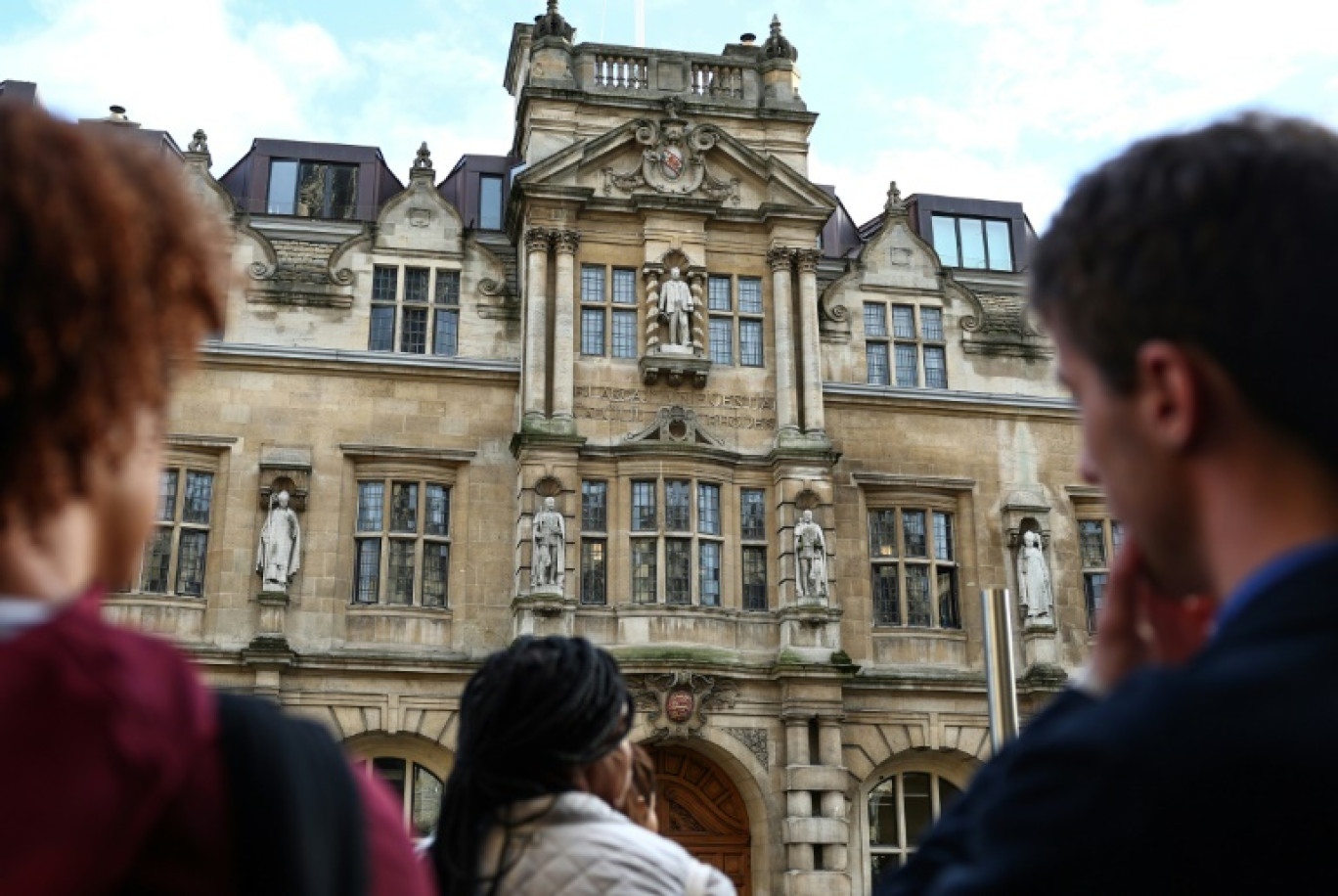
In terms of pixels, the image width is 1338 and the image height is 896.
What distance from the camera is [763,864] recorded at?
17.6 meters

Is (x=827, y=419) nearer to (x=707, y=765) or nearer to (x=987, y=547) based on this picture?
(x=987, y=547)

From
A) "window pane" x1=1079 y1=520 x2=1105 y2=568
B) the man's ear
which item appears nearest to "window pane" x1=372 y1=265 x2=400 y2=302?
"window pane" x1=1079 y1=520 x2=1105 y2=568

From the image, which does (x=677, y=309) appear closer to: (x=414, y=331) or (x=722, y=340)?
(x=722, y=340)

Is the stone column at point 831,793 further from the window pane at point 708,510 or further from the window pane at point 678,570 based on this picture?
the window pane at point 708,510

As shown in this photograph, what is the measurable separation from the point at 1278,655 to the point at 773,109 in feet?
69.9

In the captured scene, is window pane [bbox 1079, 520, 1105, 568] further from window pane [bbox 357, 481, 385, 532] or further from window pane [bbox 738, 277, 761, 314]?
window pane [bbox 357, 481, 385, 532]

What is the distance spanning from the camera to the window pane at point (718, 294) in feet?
67.2

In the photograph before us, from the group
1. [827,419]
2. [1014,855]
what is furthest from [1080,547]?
[1014,855]

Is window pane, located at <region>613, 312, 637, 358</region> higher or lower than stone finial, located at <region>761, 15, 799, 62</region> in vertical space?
lower

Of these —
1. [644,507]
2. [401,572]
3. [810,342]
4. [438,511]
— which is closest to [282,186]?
[438,511]

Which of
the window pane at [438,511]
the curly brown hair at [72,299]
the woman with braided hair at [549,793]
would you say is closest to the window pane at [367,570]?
Result: the window pane at [438,511]

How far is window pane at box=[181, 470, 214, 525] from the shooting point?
18.5 m

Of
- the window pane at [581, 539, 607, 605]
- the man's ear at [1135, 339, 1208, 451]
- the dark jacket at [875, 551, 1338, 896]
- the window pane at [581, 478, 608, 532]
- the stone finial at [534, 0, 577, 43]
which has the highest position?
the stone finial at [534, 0, 577, 43]

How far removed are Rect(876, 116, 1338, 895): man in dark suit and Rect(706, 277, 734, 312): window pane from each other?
745 inches
